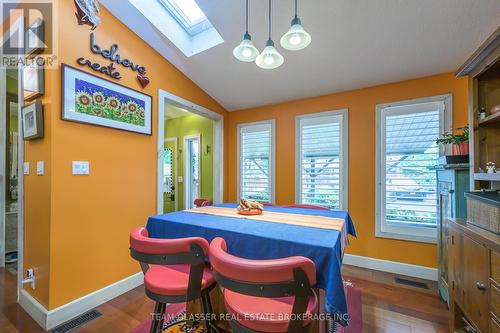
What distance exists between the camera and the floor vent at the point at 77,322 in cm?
171

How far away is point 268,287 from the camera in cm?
80

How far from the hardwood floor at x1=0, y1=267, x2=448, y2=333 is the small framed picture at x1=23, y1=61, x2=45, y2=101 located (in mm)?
1958

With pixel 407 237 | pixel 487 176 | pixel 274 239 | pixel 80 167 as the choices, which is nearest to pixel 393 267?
pixel 407 237

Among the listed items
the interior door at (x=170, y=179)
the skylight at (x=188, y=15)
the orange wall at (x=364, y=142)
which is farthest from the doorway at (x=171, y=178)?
the skylight at (x=188, y=15)

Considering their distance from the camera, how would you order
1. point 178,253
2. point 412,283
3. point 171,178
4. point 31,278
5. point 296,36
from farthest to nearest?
point 171,178 < point 412,283 < point 31,278 < point 296,36 < point 178,253

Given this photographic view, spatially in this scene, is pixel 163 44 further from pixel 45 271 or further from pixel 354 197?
pixel 354 197

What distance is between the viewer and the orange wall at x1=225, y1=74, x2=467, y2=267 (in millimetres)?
2491

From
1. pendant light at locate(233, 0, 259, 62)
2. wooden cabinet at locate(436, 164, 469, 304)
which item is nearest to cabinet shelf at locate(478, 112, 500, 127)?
wooden cabinet at locate(436, 164, 469, 304)

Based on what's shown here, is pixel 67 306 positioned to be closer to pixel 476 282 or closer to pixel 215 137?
pixel 215 137

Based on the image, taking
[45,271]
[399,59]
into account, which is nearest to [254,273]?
[45,271]

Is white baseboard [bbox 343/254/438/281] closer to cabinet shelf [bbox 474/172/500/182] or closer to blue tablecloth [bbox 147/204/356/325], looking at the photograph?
cabinet shelf [bbox 474/172/500/182]

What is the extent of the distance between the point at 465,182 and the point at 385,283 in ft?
4.52

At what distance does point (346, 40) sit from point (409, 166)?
1.68 metres

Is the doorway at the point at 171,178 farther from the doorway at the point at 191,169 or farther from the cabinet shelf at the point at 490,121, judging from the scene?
the cabinet shelf at the point at 490,121
